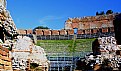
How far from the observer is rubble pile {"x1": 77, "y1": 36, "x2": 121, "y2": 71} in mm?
12108

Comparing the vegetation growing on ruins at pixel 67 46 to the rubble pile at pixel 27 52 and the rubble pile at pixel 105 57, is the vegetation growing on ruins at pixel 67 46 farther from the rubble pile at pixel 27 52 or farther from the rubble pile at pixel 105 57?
the rubble pile at pixel 105 57

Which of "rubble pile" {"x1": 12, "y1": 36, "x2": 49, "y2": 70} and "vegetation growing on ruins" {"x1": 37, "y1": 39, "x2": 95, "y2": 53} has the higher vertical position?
"vegetation growing on ruins" {"x1": 37, "y1": 39, "x2": 95, "y2": 53}

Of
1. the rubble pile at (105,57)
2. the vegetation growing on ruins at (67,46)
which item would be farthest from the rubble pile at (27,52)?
the vegetation growing on ruins at (67,46)

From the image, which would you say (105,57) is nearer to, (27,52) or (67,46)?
(27,52)

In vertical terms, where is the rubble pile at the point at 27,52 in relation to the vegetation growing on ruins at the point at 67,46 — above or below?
below

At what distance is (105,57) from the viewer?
12.8 metres

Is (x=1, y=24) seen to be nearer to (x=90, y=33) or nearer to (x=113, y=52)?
(x=113, y=52)

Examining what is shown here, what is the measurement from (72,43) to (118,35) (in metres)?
7.07

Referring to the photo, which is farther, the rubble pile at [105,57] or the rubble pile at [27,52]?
the rubble pile at [27,52]

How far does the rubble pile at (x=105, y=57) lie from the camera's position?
12.1m

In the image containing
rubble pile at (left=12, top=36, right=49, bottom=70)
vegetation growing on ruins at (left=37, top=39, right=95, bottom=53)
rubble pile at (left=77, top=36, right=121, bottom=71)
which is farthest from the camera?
vegetation growing on ruins at (left=37, top=39, right=95, bottom=53)

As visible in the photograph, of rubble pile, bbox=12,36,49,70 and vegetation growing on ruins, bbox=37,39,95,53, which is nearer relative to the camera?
rubble pile, bbox=12,36,49,70

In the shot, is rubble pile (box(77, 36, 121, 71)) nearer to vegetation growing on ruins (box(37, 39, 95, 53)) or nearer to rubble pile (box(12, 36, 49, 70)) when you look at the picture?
rubble pile (box(12, 36, 49, 70))

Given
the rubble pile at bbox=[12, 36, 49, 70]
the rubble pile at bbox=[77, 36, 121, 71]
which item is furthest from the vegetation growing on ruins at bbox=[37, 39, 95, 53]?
the rubble pile at bbox=[77, 36, 121, 71]
